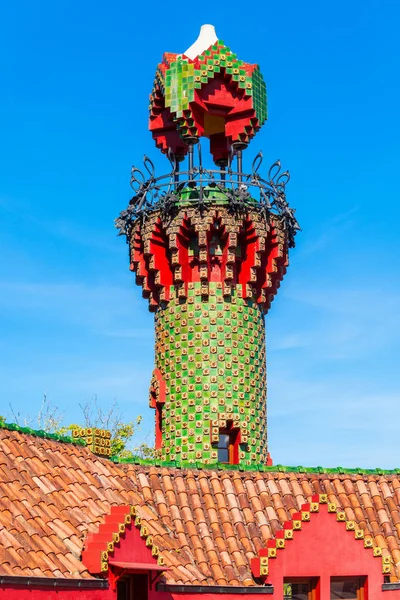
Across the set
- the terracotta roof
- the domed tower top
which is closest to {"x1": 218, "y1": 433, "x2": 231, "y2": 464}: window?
the terracotta roof

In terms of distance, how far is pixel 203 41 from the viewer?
101 ft

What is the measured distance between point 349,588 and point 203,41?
43.6 feet

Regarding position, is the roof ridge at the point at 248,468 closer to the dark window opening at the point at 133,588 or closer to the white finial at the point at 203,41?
the dark window opening at the point at 133,588

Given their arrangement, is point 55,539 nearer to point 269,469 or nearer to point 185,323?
point 269,469

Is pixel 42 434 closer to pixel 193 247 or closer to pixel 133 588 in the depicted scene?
pixel 133 588

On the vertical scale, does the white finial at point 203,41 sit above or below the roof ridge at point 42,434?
above

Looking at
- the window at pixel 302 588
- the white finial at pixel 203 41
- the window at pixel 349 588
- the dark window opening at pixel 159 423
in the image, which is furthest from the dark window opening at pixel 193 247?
the window at pixel 349 588

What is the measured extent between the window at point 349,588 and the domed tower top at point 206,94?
35.0 feet

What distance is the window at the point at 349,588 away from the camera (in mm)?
24422

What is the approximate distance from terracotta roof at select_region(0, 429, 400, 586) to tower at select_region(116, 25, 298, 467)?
2077 mm

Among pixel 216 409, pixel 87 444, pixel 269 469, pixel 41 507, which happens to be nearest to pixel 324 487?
pixel 269 469

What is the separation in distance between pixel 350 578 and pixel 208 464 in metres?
3.79

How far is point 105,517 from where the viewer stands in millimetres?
22219

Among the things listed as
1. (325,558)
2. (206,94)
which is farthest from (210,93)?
(325,558)
